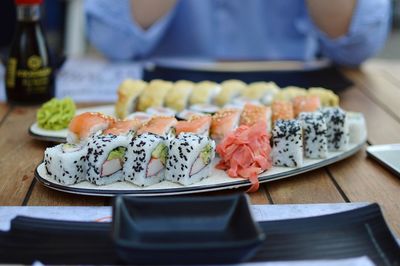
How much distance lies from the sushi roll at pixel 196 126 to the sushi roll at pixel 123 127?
8cm

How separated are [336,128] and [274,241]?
463 mm

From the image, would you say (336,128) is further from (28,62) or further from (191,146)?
(28,62)

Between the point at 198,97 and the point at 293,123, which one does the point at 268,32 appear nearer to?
the point at 198,97

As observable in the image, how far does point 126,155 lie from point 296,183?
1.02ft

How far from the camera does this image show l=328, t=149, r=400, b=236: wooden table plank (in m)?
0.96

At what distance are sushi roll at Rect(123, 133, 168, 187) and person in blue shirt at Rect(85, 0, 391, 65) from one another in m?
1.12

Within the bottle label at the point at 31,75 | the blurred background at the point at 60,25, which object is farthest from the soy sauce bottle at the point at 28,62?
the blurred background at the point at 60,25

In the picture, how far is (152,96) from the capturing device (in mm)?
1379

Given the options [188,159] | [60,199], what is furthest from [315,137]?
[60,199]

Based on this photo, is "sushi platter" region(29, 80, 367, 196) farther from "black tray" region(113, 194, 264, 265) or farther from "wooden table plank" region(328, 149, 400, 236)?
"black tray" region(113, 194, 264, 265)

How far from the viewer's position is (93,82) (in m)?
1.81

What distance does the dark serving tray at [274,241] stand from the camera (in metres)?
Answer: 0.72

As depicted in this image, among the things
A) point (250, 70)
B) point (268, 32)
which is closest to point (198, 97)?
point (250, 70)

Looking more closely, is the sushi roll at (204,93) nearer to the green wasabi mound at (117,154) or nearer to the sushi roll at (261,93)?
the sushi roll at (261,93)
